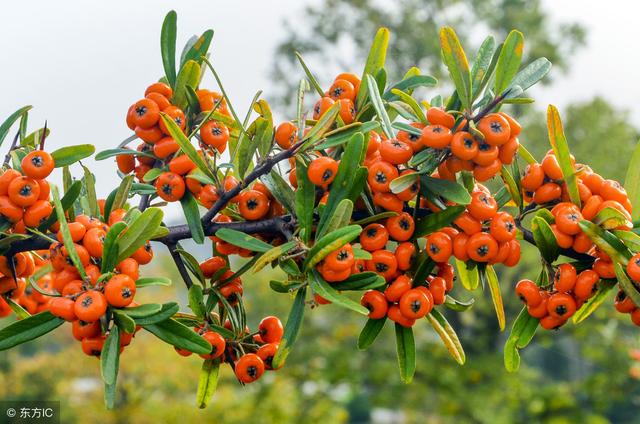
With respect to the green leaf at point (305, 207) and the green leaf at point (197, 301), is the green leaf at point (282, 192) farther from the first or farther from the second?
the green leaf at point (197, 301)

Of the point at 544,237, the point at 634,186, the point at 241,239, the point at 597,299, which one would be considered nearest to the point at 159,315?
the point at 241,239

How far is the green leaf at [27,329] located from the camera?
0.88 metres

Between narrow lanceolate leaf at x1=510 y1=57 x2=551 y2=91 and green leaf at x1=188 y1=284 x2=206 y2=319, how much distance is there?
52 cm

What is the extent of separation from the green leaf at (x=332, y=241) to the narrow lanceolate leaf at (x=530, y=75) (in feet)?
1.00

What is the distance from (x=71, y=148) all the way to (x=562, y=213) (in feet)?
2.32

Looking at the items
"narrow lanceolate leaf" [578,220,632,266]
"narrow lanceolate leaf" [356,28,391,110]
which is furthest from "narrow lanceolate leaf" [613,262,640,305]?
"narrow lanceolate leaf" [356,28,391,110]

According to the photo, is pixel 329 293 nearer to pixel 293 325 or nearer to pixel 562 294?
pixel 293 325

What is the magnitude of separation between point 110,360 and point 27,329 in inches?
5.2

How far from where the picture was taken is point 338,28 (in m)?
12.9

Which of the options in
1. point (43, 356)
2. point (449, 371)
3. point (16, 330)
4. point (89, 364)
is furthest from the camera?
point (43, 356)

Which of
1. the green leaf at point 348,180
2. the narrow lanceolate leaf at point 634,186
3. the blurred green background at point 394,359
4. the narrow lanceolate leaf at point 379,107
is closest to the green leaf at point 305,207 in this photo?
the green leaf at point 348,180

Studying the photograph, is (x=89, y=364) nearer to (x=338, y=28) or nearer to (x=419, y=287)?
(x=338, y=28)

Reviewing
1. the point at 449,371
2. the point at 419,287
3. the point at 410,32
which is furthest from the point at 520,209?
the point at 410,32

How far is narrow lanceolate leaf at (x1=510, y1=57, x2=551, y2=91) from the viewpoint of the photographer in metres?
0.94
